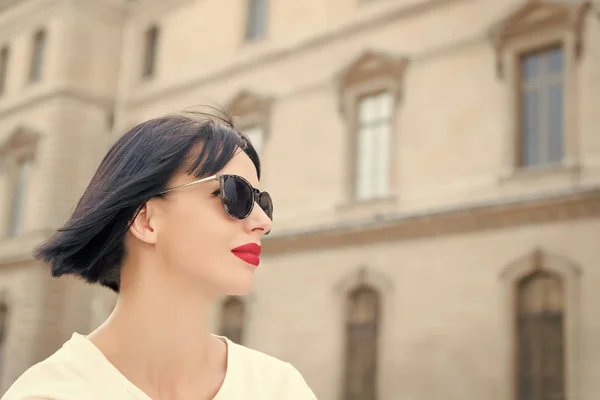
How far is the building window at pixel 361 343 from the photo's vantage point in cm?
1392

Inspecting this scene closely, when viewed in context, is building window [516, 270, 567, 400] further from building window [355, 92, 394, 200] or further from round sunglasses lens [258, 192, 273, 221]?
round sunglasses lens [258, 192, 273, 221]

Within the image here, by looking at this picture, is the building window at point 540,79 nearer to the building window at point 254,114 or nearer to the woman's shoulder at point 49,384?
the building window at point 254,114

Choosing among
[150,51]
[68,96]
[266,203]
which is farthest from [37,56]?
[266,203]

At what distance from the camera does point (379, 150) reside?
14797 millimetres

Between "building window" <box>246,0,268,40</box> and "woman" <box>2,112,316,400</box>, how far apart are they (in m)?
15.9

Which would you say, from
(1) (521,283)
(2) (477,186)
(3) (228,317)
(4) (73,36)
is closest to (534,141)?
(2) (477,186)

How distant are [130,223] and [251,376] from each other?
48 cm

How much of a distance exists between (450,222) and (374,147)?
96.7 inches

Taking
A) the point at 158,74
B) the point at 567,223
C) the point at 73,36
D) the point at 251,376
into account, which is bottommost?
the point at 251,376

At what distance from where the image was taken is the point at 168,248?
1.94 meters

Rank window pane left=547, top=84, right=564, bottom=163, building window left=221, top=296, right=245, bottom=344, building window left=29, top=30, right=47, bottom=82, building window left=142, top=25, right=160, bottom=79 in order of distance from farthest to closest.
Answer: building window left=29, top=30, right=47, bottom=82
building window left=142, top=25, right=160, bottom=79
building window left=221, top=296, right=245, bottom=344
window pane left=547, top=84, right=564, bottom=163

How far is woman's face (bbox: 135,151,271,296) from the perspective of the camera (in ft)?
6.29

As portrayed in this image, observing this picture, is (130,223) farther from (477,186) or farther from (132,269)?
(477,186)

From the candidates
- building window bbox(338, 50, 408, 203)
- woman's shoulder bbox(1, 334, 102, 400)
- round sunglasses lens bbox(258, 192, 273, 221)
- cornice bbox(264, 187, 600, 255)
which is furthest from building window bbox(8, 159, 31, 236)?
woman's shoulder bbox(1, 334, 102, 400)
